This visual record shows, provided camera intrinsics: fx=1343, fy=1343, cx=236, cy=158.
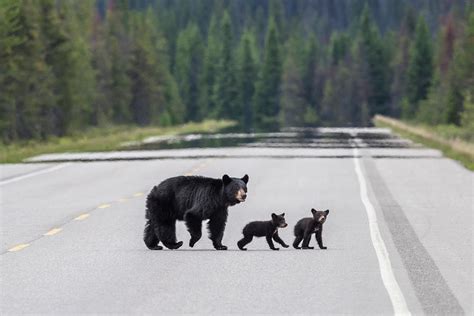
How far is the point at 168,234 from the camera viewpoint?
14.8 meters

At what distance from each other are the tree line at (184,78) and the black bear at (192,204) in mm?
55663

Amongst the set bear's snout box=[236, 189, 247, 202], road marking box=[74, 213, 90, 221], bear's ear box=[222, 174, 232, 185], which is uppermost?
bear's ear box=[222, 174, 232, 185]

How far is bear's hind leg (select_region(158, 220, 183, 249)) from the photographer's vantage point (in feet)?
48.1

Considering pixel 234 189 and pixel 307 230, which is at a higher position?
pixel 234 189

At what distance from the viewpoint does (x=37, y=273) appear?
523 inches

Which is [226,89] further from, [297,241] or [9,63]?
[297,241]

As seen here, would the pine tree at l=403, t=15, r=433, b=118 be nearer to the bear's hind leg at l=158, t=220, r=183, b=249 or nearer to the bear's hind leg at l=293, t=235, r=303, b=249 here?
the bear's hind leg at l=293, t=235, r=303, b=249

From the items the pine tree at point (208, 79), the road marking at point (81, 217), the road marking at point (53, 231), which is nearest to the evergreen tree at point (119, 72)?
the pine tree at point (208, 79)

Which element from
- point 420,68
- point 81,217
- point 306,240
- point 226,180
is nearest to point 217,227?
point 226,180

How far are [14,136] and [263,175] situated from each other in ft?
161

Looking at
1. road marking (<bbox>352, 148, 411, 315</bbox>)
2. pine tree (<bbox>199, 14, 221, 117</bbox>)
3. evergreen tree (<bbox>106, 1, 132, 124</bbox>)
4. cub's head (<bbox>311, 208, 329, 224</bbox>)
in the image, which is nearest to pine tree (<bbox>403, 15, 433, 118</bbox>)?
pine tree (<bbox>199, 14, 221, 117</bbox>)

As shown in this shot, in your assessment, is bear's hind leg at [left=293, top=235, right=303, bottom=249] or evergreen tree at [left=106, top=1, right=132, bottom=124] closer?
bear's hind leg at [left=293, top=235, right=303, bottom=249]

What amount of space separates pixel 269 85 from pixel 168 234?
17772 cm

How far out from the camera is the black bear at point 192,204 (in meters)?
13.9
